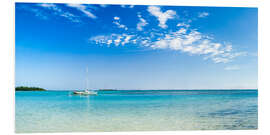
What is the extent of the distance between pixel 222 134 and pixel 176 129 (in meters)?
0.91

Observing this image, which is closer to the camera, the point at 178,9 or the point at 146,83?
the point at 178,9

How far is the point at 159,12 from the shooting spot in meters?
5.75

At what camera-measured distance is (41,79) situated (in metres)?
7.39

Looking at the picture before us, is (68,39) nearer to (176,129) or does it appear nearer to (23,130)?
(23,130)

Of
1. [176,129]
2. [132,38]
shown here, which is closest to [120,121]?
[176,129]

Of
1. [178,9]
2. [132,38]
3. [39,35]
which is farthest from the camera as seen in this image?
[132,38]

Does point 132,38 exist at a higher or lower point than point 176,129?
higher

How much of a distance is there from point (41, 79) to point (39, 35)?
191cm
